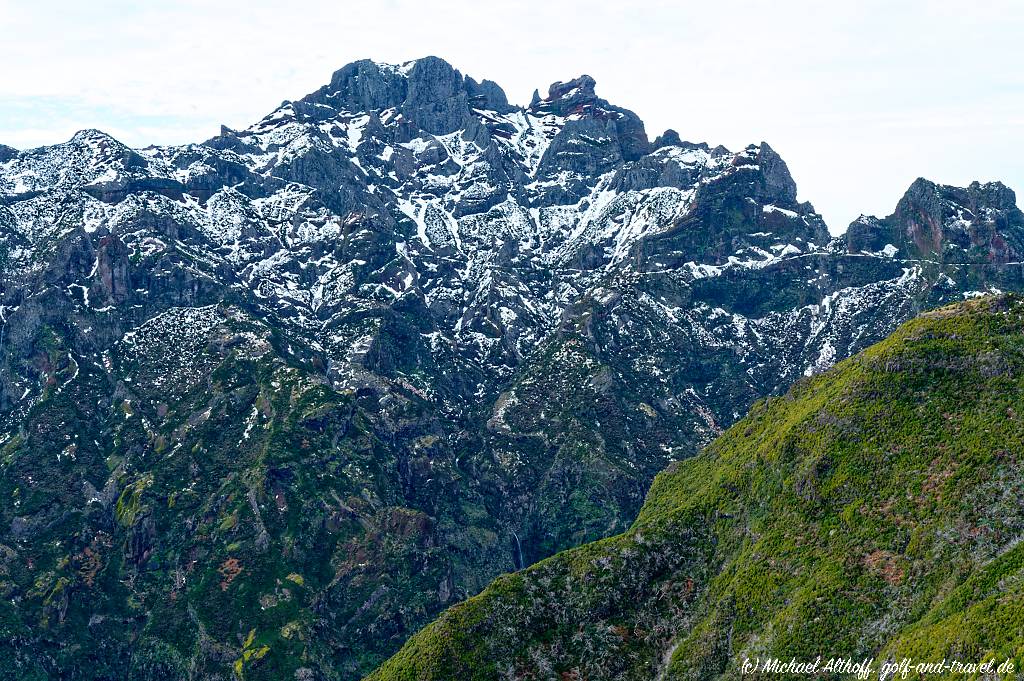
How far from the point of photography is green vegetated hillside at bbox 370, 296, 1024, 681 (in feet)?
499

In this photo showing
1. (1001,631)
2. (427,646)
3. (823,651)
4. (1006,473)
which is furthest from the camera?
(427,646)

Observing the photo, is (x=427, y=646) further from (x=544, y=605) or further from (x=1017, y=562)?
(x=1017, y=562)

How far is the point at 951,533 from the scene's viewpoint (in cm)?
15862

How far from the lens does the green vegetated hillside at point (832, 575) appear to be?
499ft

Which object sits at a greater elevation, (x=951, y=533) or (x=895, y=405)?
(x=895, y=405)

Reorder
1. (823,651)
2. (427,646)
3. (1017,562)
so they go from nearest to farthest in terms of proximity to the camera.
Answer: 1. (1017,562)
2. (823,651)
3. (427,646)

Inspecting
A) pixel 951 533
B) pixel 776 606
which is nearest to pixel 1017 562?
pixel 951 533

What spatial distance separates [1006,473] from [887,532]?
80.5 feet

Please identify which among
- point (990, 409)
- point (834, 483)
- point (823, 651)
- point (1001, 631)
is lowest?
point (823, 651)

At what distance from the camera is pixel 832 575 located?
165 meters

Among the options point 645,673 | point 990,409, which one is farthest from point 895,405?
point 645,673

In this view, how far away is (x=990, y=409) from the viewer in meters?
181

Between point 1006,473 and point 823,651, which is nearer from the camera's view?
point 823,651

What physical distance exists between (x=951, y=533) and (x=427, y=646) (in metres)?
110
